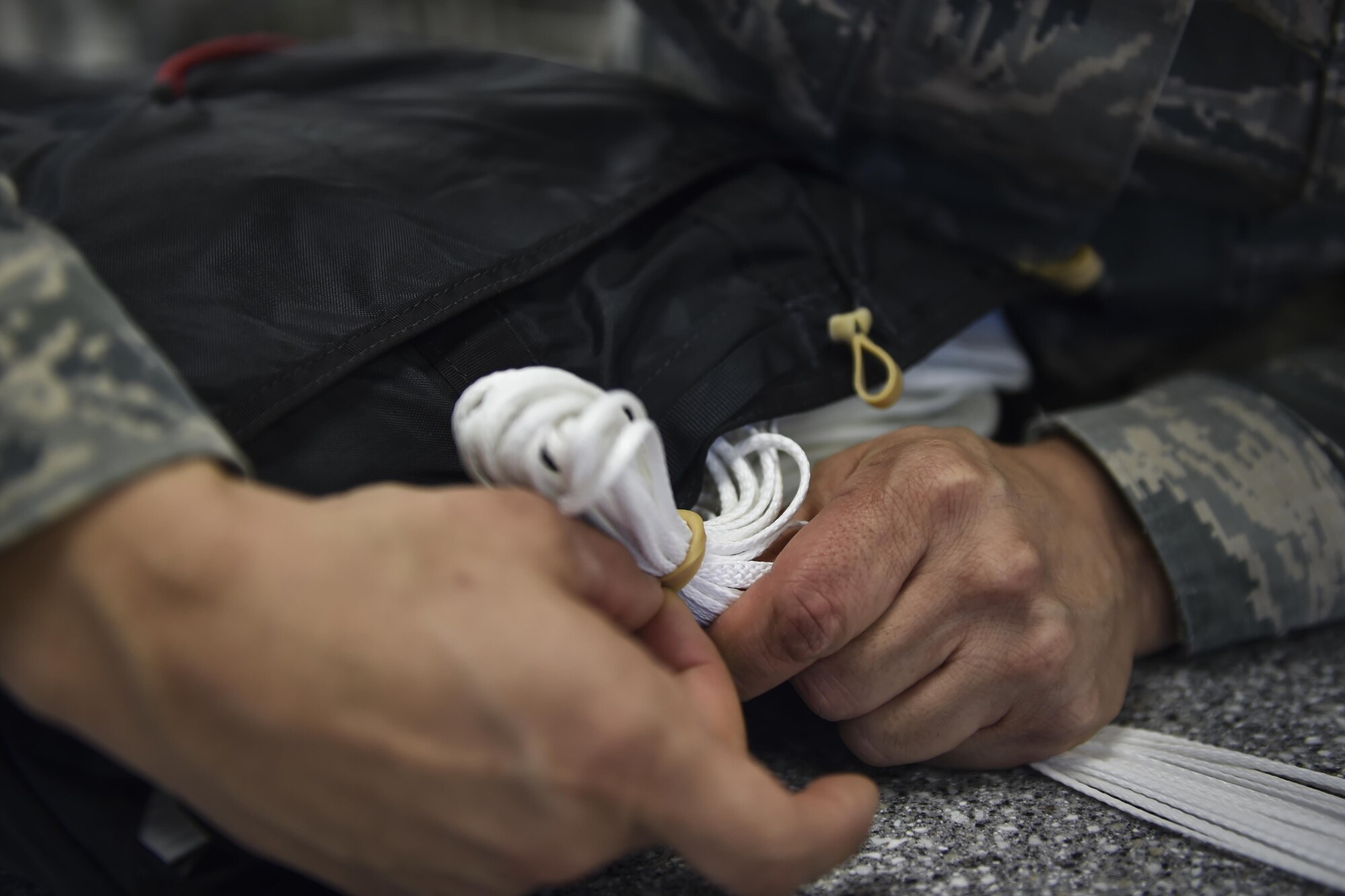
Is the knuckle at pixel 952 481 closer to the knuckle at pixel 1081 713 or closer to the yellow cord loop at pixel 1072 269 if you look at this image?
the knuckle at pixel 1081 713

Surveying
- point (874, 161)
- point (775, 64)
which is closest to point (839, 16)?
point (775, 64)

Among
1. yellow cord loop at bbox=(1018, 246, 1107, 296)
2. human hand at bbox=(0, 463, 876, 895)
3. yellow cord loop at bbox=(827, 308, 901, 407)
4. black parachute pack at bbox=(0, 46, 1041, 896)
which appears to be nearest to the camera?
human hand at bbox=(0, 463, 876, 895)

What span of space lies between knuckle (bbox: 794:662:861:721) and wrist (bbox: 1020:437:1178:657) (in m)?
0.21

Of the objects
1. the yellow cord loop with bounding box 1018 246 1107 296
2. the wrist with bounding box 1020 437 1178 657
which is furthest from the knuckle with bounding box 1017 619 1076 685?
the yellow cord loop with bounding box 1018 246 1107 296

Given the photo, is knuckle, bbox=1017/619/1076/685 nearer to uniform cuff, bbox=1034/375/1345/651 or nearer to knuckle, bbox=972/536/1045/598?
knuckle, bbox=972/536/1045/598

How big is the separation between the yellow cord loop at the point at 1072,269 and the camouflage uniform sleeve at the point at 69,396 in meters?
0.66

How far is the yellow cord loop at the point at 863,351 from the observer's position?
59 centimetres

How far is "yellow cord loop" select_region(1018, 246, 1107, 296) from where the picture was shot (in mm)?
A: 796

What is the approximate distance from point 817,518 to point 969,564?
0.28 feet

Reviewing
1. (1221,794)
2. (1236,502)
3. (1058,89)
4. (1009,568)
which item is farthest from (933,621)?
(1058,89)

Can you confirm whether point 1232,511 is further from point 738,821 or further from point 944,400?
point 738,821

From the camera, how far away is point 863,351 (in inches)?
24.7

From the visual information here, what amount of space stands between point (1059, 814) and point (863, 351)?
0.99ft

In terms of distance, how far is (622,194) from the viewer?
0.63 meters
